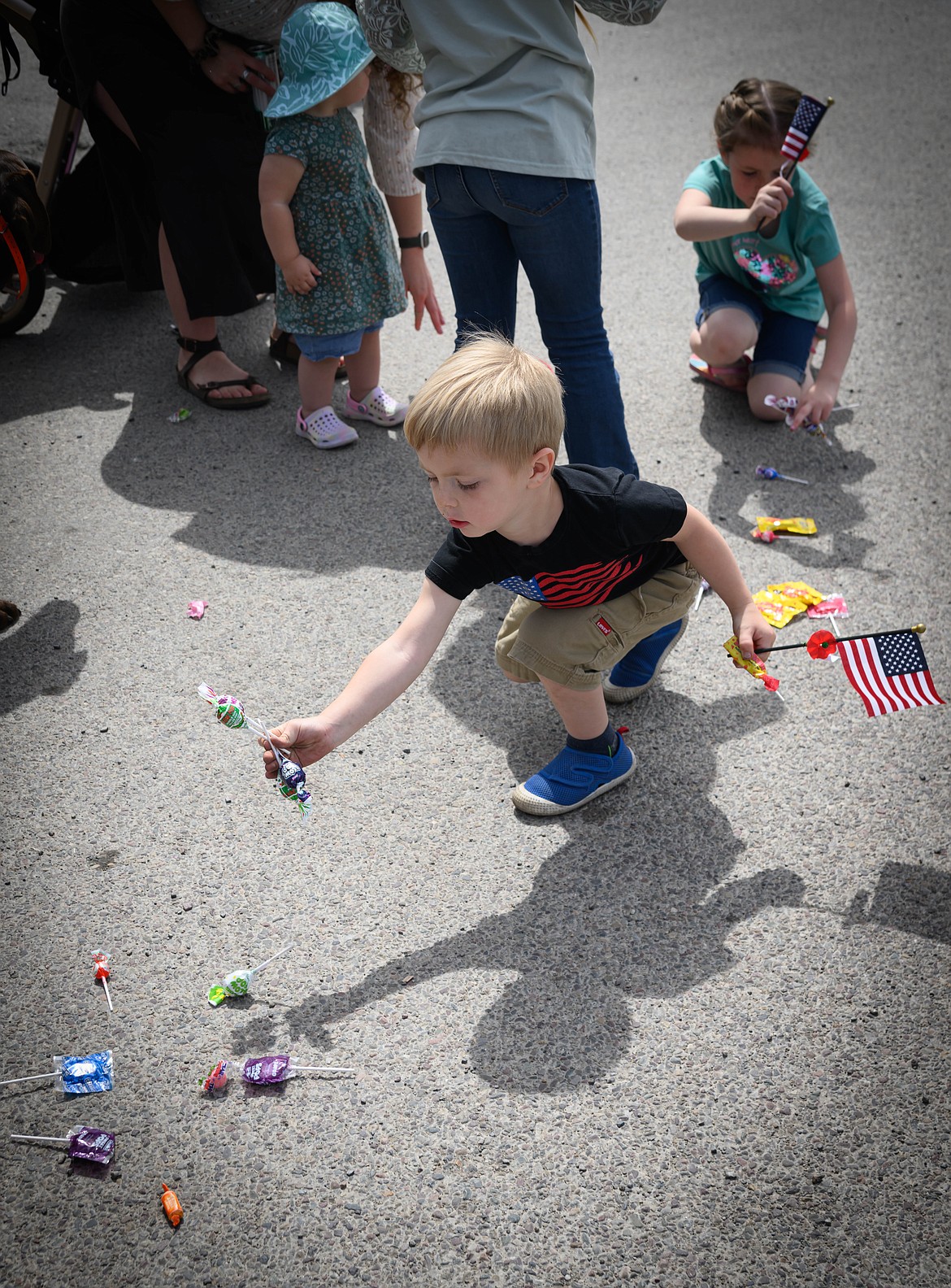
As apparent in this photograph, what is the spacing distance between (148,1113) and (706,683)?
166 centimetres

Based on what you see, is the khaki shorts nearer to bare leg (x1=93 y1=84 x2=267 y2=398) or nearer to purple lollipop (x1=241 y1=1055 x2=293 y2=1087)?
purple lollipop (x1=241 y1=1055 x2=293 y2=1087)

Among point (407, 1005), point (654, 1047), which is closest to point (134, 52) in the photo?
point (407, 1005)

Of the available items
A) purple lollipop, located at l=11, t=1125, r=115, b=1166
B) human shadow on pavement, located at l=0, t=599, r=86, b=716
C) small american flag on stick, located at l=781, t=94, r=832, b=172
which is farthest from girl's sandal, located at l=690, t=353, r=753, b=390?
purple lollipop, located at l=11, t=1125, r=115, b=1166

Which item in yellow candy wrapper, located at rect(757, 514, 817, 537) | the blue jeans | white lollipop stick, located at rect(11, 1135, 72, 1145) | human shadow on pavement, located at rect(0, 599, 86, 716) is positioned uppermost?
the blue jeans

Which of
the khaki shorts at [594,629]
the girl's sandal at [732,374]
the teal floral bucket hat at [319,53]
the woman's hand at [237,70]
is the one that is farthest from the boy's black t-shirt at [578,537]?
the woman's hand at [237,70]

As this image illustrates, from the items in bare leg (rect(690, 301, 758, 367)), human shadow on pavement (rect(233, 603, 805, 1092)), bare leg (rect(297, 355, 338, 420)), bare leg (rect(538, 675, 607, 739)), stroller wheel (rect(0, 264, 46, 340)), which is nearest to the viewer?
human shadow on pavement (rect(233, 603, 805, 1092))

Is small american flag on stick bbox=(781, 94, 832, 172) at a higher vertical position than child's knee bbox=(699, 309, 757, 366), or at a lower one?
higher

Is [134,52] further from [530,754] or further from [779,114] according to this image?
[530,754]

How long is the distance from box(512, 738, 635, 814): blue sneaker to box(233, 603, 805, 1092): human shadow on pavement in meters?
0.04

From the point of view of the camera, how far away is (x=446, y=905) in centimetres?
219

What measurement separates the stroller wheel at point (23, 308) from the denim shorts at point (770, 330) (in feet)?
8.81

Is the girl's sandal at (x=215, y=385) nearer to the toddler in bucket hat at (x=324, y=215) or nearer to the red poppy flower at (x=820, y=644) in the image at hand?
the toddler in bucket hat at (x=324, y=215)

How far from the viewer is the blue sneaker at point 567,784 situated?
237 cm

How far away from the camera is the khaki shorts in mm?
2217
